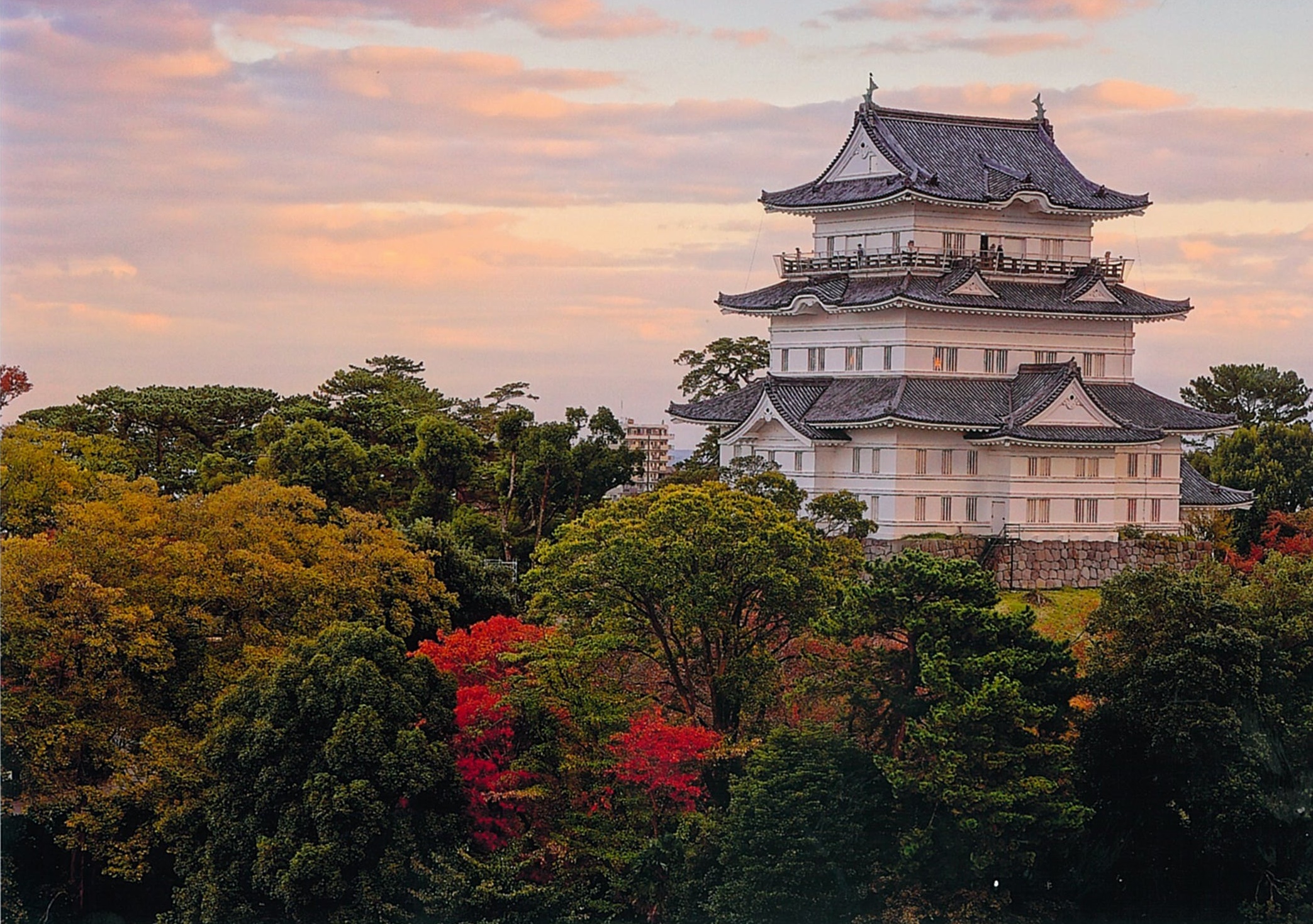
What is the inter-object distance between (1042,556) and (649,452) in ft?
87.4

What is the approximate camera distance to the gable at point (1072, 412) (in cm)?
4469

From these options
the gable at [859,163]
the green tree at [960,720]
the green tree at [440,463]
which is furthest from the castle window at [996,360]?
the green tree at [960,720]

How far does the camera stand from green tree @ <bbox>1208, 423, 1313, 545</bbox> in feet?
168

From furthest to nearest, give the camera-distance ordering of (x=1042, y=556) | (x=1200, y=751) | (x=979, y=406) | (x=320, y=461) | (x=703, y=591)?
(x=979, y=406) < (x=320, y=461) < (x=1042, y=556) < (x=703, y=591) < (x=1200, y=751)

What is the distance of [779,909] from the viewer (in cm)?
2847

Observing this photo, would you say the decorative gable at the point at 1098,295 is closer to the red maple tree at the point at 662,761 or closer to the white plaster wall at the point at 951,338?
the white plaster wall at the point at 951,338

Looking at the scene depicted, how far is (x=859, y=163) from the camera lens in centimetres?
4856

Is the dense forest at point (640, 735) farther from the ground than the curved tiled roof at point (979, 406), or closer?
closer

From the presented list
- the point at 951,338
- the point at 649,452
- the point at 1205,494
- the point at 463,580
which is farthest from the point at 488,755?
the point at 649,452

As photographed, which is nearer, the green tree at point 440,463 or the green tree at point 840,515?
the green tree at point 840,515

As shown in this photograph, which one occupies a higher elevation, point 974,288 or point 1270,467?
point 974,288

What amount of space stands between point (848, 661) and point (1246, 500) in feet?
73.6

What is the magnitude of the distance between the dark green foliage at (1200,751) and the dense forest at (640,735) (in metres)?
0.05

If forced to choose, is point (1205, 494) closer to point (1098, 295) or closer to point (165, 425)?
point (1098, 295)
